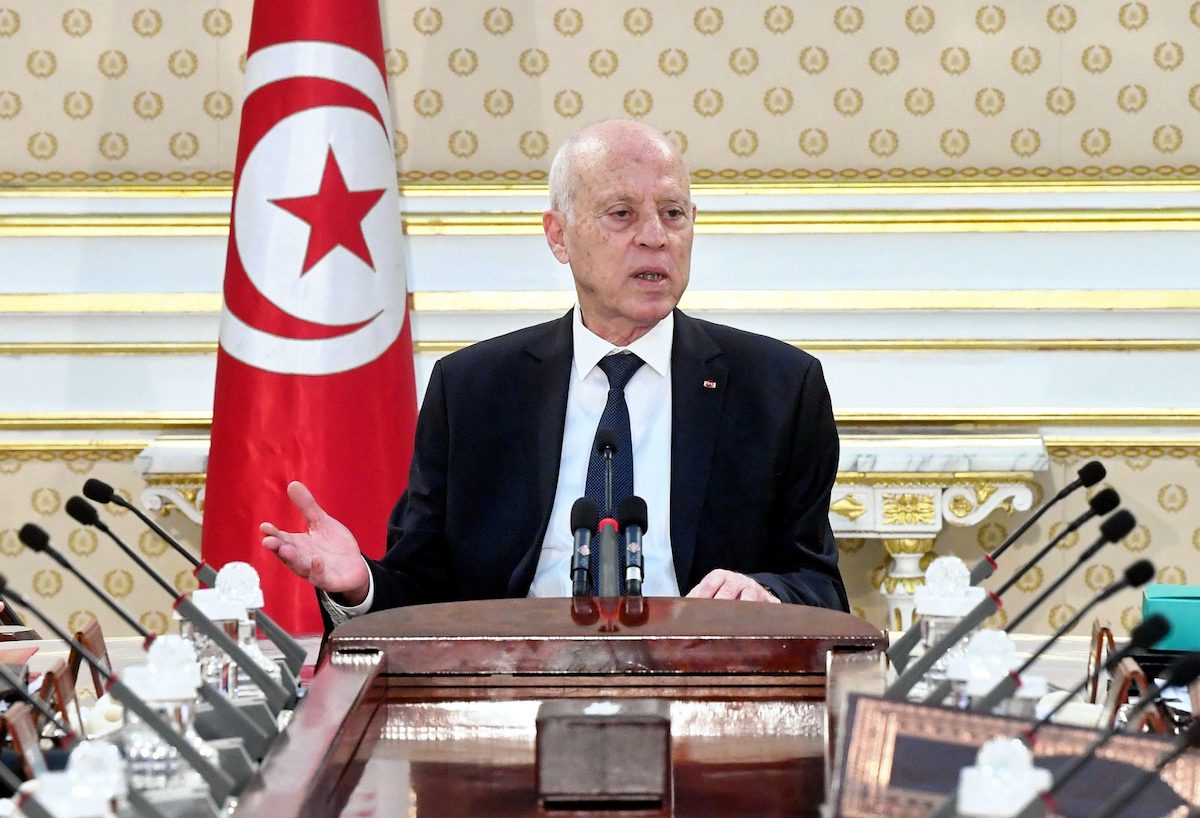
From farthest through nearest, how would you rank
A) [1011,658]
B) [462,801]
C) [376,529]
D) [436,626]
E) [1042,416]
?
[1042,416] → [376,529] → [436,626] → [1011,658] → [462,801]

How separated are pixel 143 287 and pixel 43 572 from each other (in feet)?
2.74

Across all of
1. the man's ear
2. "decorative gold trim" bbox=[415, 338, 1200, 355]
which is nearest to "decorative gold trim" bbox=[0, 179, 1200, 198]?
"decorative gold trim" bbox=[415, 338, 1200, 355]

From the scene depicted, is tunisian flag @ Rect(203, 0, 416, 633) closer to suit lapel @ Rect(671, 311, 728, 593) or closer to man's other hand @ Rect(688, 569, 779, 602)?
suit lapel @ Rect(671, 311, 728, 593)

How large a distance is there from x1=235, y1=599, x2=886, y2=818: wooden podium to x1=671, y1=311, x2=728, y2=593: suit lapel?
0.74 metres

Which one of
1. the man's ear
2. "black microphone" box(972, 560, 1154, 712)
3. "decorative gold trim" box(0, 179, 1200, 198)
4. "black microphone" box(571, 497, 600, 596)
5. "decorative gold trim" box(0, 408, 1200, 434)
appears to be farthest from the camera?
"decorative gold trim" box(0, 179, 1200, 198)

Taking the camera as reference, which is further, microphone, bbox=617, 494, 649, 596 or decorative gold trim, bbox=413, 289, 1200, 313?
decorative gold trim, bbox=413, 289, 1200, 313

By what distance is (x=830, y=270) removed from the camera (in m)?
4.63

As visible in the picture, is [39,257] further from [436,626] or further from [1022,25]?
[436,626]

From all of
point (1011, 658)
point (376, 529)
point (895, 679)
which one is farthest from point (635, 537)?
point (376, 529)

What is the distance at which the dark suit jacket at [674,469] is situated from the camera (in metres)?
2.94

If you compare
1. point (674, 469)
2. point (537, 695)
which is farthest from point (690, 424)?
point (537, 695)

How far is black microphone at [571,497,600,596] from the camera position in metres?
→ 2.23

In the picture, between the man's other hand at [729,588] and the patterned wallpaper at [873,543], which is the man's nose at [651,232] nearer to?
the man's other hand at [729,588]

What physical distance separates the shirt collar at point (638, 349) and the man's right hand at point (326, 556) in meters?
0.64
